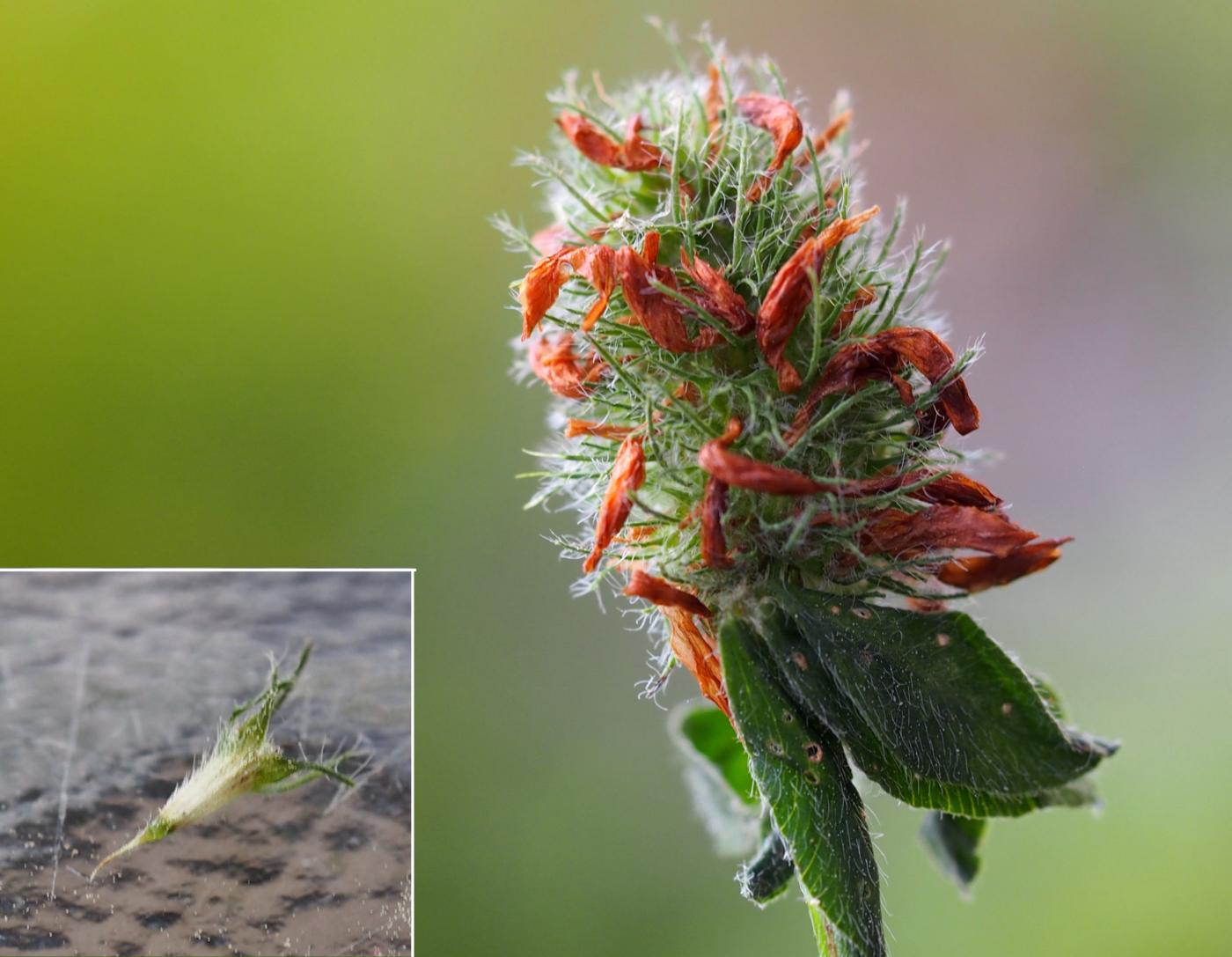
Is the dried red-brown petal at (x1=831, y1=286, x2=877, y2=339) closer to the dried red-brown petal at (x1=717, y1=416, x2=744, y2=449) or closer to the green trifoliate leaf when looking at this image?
the dried red-brown petal at (x1=717, y1=416, x2=744, y2=449)

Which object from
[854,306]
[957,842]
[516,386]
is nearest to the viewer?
[854,306]

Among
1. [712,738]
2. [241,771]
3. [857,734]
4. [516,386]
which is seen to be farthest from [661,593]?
[516,386]

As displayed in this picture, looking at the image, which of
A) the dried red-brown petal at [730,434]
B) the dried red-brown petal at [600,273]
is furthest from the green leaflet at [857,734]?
the dried red-brown petal at [600,273]

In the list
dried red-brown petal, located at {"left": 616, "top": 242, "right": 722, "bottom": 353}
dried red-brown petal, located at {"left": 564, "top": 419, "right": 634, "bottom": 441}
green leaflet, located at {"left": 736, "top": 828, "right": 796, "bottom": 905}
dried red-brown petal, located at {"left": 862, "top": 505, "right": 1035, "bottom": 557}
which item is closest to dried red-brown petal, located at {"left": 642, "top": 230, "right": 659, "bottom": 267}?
dried red-brown petal, located at {"left": 616, "top": 242, "right": 722, "bottom": 353}

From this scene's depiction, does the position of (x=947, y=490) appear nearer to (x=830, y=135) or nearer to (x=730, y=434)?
(x=730, y=434)

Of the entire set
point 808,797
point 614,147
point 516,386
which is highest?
point 516,386

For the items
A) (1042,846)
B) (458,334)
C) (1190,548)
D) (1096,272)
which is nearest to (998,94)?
(1096,272)

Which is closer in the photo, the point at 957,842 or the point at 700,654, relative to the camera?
the point at 700,654
